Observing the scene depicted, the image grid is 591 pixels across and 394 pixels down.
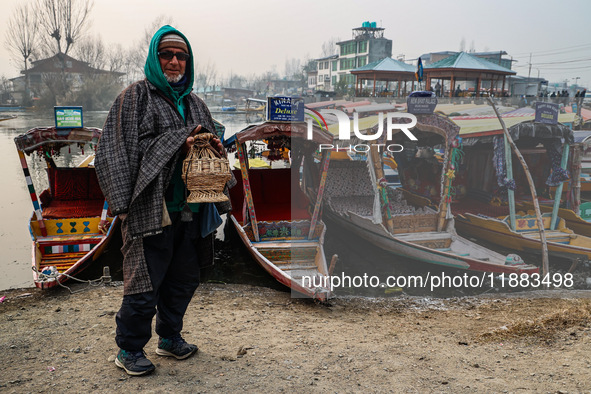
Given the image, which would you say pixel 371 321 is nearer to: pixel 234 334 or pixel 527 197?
pixel 234 334

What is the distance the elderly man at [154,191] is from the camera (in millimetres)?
2406

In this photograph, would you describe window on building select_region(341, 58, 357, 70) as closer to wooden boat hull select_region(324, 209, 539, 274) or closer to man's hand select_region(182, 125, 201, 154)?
wooden boat hull select_region(324, 209, 539, 274)

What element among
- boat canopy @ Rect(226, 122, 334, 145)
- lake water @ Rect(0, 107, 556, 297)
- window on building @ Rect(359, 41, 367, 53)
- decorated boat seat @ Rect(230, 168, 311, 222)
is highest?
window on building @ Rect(359, 41, 367, 53)

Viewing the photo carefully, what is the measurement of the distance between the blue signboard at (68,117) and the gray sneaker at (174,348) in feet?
17.0

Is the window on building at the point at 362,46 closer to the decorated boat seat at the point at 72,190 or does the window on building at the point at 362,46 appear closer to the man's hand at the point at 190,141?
the decorated boat seat at the point at 72,190

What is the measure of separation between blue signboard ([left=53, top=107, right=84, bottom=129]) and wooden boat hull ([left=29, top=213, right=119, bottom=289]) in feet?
4.70

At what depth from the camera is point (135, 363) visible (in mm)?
2572

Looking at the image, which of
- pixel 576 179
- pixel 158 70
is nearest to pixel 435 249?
pixel 576 179

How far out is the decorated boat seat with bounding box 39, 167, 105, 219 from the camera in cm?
790

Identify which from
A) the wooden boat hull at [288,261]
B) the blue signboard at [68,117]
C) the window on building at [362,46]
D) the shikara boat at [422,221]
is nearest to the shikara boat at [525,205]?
the shikara boat at [422,221]

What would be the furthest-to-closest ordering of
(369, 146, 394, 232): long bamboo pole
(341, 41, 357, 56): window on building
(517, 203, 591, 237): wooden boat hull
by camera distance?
(341, 41, 357, 56): window on building → (517, 203, 591, 237): wooden boat hull → (369, 146, 394, 232): long bamboo pole

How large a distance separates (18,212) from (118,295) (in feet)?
26.4

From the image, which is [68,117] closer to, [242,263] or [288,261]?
[242,263]

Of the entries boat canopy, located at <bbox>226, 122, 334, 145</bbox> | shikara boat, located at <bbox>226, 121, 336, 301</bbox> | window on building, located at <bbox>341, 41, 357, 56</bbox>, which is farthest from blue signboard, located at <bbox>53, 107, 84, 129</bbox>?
window on building, located at <bbox>341, 41, 357, 56</bbox>
